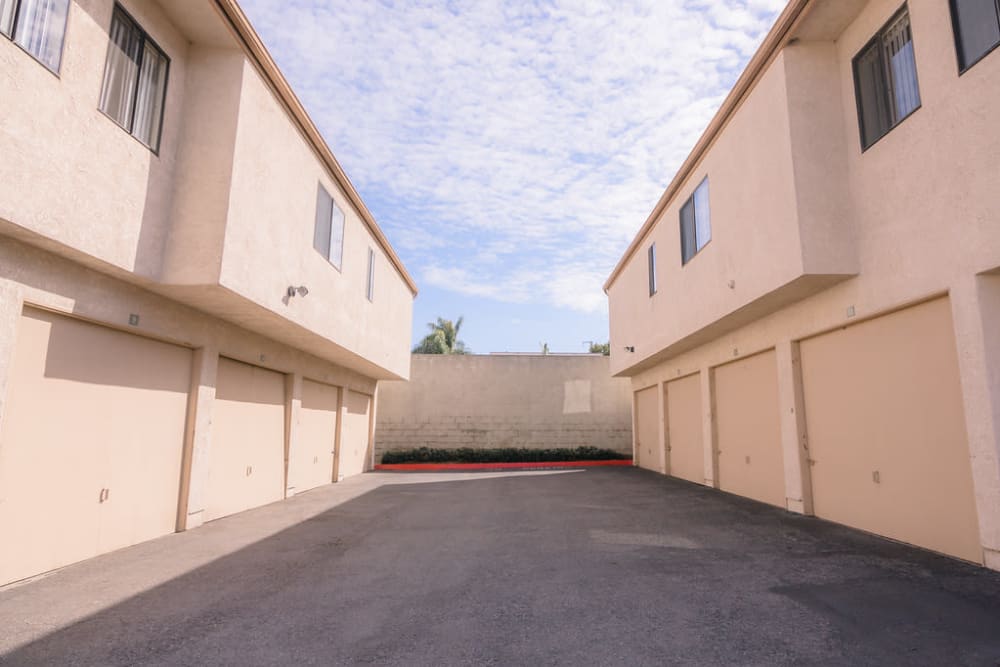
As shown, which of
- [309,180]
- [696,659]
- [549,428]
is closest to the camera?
[696,659]

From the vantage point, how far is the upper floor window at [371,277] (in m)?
14.1

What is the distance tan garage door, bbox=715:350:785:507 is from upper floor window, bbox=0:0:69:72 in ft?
34.7

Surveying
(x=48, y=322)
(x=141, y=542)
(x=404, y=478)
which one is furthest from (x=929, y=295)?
(x=404, y=478)

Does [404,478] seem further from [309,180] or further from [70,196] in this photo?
[70,196]

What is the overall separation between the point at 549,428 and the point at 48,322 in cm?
1759

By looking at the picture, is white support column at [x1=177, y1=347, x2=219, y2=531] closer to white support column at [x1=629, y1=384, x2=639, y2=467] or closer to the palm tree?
white support column at [x1=629, y1=384, x2=639, y2=467]

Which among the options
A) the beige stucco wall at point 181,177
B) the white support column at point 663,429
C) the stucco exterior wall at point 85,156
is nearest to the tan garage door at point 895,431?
the white support column at point 663,429

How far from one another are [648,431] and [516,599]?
14.6m

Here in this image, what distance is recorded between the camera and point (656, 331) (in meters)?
14.0

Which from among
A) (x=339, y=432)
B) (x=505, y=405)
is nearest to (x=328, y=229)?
(x=339, y=432)

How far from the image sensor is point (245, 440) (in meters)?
10.0

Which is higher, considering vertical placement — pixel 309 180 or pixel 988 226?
pixel 309 180

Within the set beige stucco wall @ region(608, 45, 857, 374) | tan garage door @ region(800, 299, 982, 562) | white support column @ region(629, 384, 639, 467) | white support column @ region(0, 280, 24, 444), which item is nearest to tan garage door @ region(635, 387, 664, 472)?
white support column @ region(629, 384, 639, 467)

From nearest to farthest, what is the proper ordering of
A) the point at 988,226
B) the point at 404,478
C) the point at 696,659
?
the point at 696,659 → the point at 988,226 → the point at 404,478
